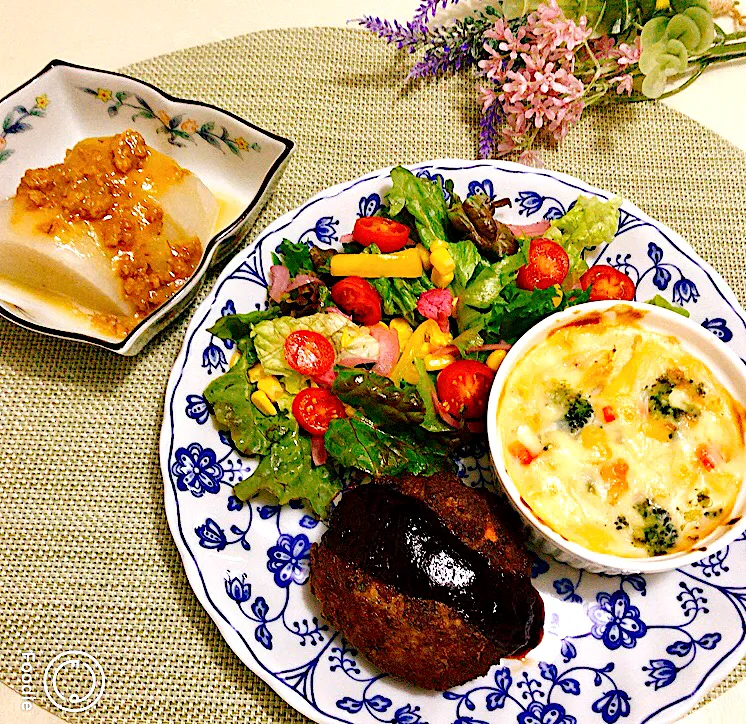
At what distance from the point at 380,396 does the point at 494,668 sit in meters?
1.26

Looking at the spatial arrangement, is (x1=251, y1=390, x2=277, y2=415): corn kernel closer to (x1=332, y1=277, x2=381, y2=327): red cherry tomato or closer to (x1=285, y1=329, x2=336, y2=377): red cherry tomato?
(x1=285, y1=329, x2=336, y2=377): red cherry tomato

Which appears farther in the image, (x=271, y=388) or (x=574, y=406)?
(x=271, y=388)

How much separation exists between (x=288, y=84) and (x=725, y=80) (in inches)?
101

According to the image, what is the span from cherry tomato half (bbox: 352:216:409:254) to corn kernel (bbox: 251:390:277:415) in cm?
87

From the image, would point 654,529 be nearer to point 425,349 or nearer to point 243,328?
point 425,349

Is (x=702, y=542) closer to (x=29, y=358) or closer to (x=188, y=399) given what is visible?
(x=188, y=399)

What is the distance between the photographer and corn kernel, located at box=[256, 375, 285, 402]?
3260 mm

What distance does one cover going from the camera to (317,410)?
3.20 meters

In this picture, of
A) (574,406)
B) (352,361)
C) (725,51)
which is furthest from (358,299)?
(725,51)

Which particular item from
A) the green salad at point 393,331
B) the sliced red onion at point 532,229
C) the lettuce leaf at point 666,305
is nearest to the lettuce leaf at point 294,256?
the green salad at point 393,331

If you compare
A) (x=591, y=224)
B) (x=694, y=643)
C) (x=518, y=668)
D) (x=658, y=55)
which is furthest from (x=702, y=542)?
(x=658, y=55)

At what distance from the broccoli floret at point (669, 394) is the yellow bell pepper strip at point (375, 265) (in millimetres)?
1182

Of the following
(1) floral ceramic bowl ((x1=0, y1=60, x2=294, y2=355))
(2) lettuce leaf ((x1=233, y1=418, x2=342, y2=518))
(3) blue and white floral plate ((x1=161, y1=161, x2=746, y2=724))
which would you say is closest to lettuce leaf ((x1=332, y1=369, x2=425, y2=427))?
(2) lettuce leaf ((x1=233, y1=418, x2=342, y2=518))

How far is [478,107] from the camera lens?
3.95m
